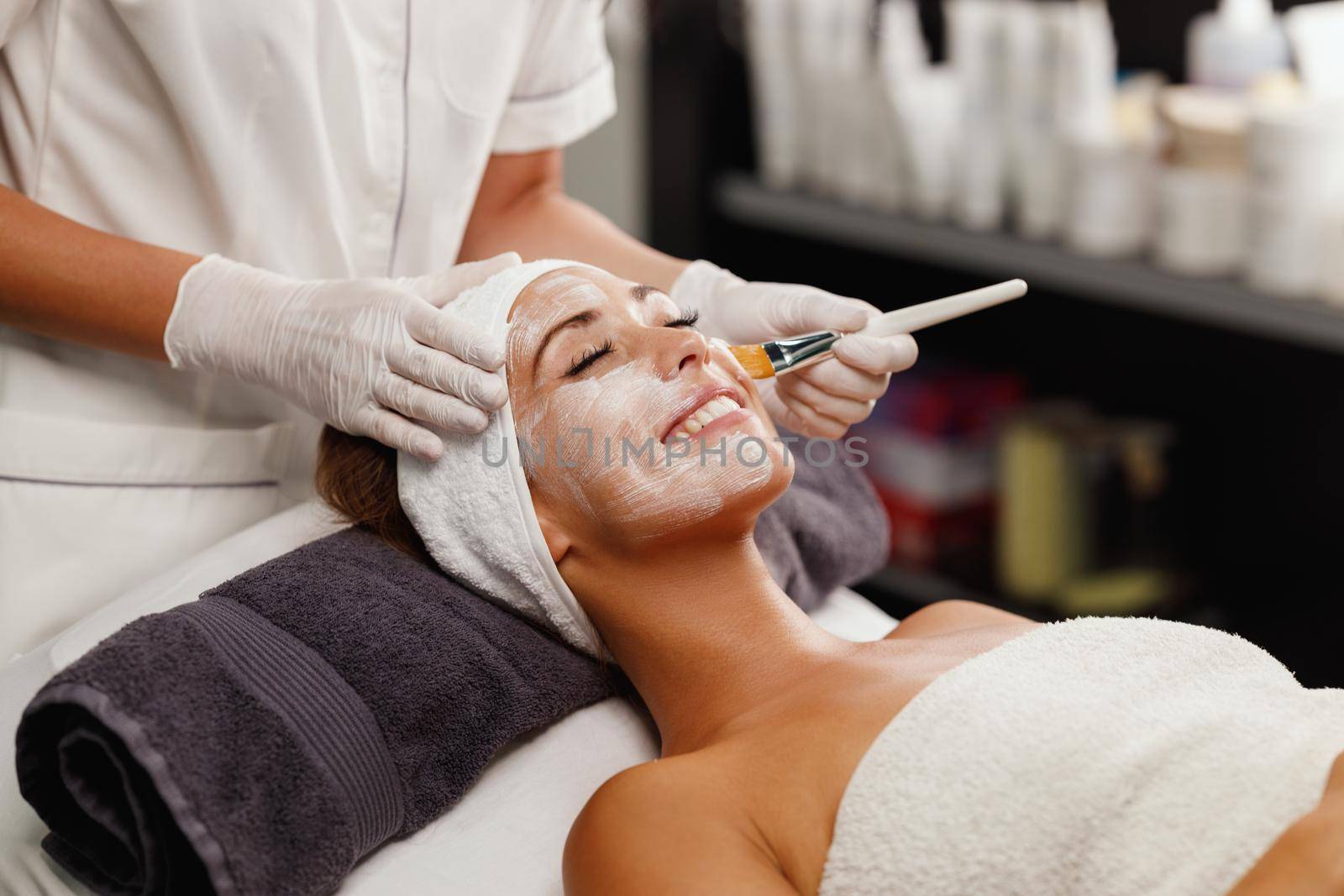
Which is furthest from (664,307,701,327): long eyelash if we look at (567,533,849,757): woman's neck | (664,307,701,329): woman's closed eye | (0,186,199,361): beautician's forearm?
(0,186,199,361): beautician's forearm

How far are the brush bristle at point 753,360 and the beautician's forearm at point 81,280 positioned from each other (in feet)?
1.64

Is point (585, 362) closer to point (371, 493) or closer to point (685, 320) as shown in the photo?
point (685, 320)

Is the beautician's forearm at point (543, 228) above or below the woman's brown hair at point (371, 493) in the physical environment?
above

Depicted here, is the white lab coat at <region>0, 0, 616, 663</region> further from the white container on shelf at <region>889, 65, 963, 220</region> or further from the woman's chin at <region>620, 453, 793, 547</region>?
the white container on shelf at <region>889, 65, 963, 220</region>

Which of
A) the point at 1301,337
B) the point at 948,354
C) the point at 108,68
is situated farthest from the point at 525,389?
the point at 948,354

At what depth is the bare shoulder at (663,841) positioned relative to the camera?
2.86 ft

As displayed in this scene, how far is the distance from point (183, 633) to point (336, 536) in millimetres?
212

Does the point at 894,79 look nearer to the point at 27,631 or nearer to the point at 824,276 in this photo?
the point at 824,276

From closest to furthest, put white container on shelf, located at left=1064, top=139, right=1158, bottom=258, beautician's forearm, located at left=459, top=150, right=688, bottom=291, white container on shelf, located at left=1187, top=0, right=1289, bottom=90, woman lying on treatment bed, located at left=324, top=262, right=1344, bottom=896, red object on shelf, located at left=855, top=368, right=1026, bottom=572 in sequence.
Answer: woman lying on treatment bed, located at left=324, top=262, right=1344, bottom=896 < beautician's forearm, located at left=459, top=150, right=688, bottom=291 < white container on shelf, located at left=1187, top=0, right=1289, bottom=90 < white container on shelf, located at left=1064, top=139, right=1158, bottom=258 < red object on shelf, located at left=855, top=368, right=1026, bottom=572

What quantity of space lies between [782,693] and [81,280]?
2.29 feet

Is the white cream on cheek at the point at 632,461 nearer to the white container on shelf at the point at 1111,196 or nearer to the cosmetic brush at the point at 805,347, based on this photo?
the cosmetic brush at the point at 805,347

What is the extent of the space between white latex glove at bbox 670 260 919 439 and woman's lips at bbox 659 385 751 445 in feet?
0.50

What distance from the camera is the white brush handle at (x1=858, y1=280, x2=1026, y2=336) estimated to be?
42.4 inches

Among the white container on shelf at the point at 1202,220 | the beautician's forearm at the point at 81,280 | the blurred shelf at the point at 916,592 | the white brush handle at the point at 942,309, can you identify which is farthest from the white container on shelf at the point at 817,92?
the beautician's forearm at the point at 81,280
